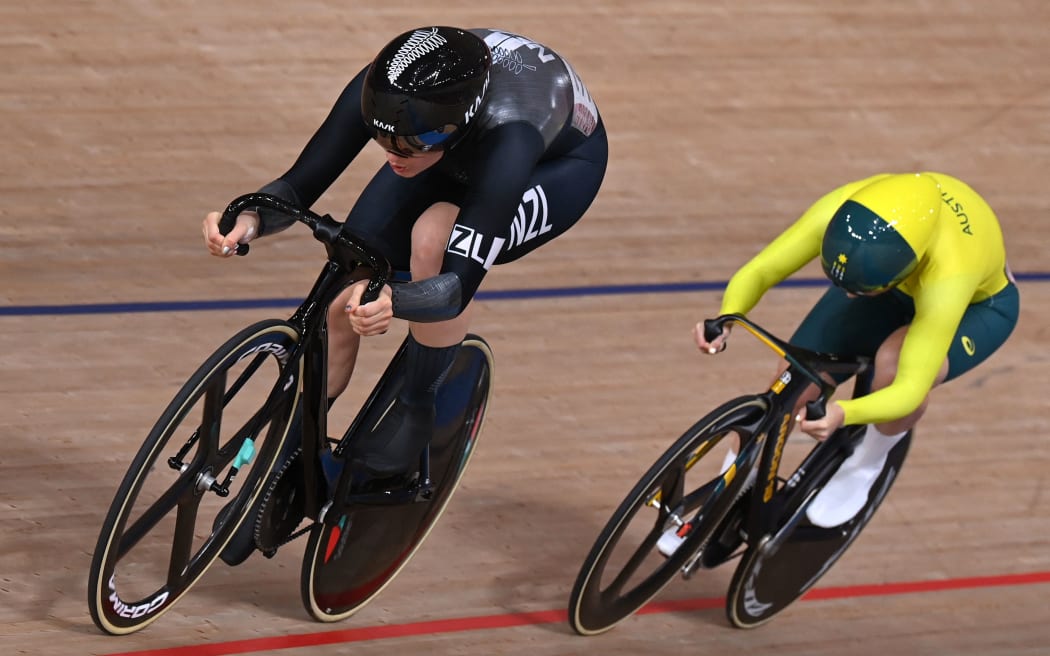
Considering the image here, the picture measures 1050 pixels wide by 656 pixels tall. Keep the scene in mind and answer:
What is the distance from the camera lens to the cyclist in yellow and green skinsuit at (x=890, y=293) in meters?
2.95

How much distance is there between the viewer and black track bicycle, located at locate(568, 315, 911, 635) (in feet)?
10.3

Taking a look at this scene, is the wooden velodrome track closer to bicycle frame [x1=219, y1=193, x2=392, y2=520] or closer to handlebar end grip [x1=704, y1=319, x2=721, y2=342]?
bicycle frame [x1=219, y1=193, x2=392, y2=520]

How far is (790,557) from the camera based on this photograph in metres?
3.59

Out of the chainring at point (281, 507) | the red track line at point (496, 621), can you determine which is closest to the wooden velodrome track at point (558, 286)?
the red track line at point (496, 621)

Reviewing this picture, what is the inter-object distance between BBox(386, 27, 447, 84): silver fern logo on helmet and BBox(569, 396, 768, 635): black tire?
0.98 m

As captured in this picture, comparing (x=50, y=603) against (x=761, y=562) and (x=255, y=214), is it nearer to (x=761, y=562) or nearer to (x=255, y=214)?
(x=255, y=214)

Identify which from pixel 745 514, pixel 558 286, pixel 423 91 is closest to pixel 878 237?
pixel 745 514

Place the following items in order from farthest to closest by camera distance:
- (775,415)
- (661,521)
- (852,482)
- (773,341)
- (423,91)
A: (852,482) < (661,521) < (775,415) < (773,341) < (423,91)

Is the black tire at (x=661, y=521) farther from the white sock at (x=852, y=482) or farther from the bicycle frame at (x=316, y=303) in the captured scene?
the bicycle frame at (x=316, y=303)

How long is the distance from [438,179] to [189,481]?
30.8 inches

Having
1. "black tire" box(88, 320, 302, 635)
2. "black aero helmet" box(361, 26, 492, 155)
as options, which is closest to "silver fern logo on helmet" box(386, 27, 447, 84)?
"black aero helmet" box(361, 26, 492, 155)

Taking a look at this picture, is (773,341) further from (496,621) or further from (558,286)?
(558,286)

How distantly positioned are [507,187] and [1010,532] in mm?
2127

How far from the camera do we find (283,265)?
4.73 m
